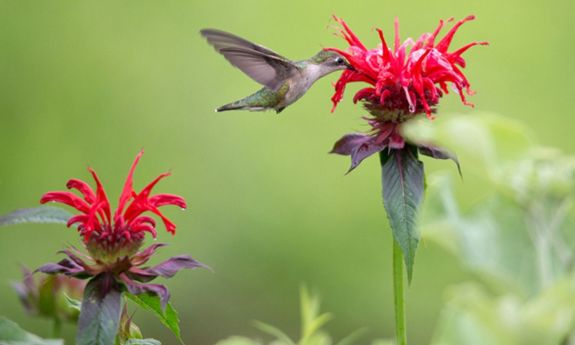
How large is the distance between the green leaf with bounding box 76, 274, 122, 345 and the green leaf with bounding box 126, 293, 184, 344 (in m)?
0.03

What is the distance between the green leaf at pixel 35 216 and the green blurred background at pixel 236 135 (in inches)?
104

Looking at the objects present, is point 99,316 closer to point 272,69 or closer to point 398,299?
point 398,299

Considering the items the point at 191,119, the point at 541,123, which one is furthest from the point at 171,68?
the point at 541,123

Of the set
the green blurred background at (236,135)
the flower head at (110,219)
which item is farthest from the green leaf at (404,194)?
the green blurred background at (236,135)

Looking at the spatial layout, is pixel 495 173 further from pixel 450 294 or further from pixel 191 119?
pixel 191 119

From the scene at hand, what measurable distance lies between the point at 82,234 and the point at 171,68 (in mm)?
3349

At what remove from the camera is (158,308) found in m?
1.14

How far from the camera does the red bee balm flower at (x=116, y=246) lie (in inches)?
45.2

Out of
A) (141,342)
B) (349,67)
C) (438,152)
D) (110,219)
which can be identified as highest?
(349,67)

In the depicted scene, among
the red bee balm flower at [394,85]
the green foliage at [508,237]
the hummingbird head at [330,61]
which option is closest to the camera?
the green foliage at [508,237]

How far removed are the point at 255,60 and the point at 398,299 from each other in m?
0.57

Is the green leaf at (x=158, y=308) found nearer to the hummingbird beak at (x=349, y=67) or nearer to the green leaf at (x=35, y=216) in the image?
the green leaf at (x=35, y=216)

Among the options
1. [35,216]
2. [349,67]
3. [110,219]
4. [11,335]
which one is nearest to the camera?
[11,335]

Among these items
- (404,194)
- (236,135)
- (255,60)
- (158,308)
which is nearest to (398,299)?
(404,194)
